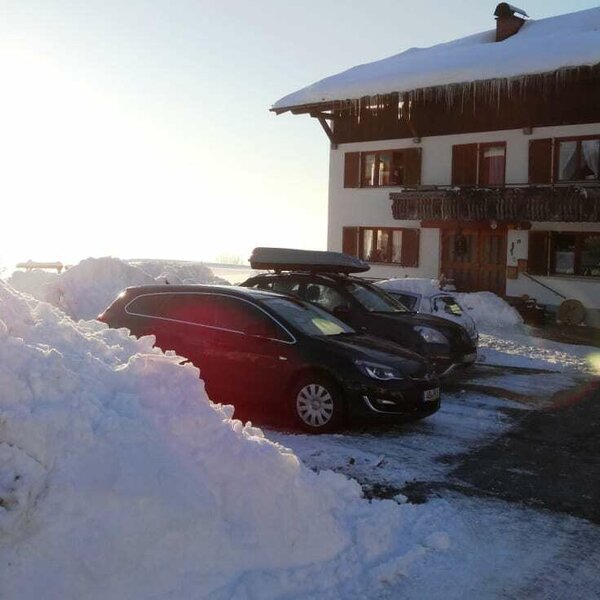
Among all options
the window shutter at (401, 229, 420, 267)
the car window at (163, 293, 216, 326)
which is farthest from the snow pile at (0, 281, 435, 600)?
the window shutter at (401, 229, 420, 267)

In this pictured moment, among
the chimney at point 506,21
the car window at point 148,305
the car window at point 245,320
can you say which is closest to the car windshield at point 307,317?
the car window at point 245,320

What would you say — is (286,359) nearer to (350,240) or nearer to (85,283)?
(85,283)

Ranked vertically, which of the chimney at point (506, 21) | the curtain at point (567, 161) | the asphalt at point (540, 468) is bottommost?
the asphalt at point (540, 468)

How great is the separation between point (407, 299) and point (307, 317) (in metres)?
4.98

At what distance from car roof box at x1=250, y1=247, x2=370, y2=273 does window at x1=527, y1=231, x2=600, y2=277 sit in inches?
434

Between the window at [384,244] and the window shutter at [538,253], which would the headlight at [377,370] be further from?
the window at [384,244]

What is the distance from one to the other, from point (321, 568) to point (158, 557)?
93 centimetres

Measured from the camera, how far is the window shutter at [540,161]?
21.9 meters

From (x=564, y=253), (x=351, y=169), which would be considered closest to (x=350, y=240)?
(x=351, y=169)

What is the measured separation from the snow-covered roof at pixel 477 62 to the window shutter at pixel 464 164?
2330 millimetres

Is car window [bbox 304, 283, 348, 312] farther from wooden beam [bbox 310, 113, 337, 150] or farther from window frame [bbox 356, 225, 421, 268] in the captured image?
wooden beam [bbox 310, 113, 337, 150]

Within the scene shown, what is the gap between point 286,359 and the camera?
7793mm

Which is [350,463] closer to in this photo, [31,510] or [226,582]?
[226,582]

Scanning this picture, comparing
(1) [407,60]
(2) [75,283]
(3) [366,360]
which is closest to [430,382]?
(3) [366,360]
